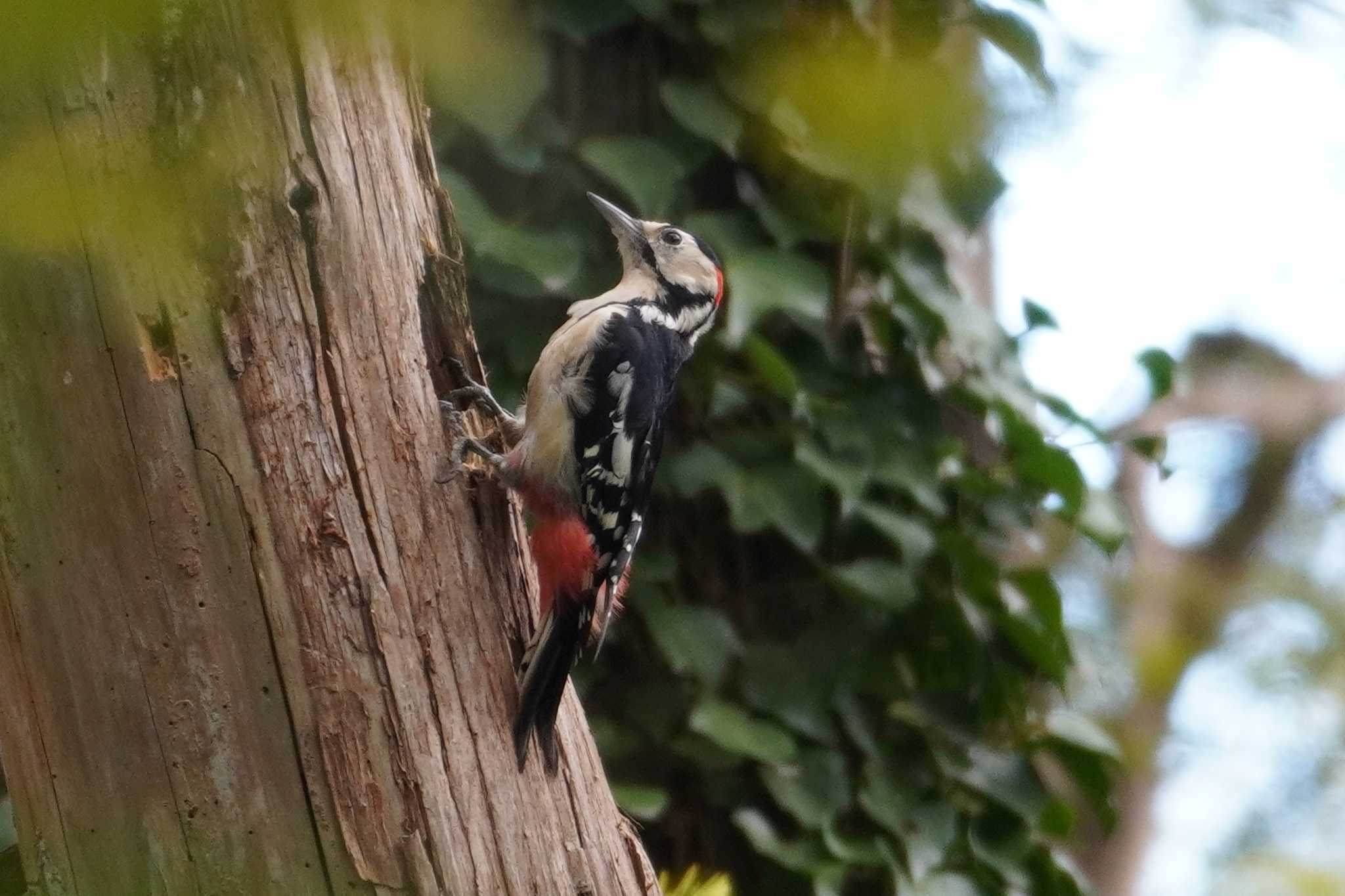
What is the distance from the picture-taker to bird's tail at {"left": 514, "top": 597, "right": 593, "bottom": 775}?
2197mm

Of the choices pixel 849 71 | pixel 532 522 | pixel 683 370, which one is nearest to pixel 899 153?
pixel 849 71


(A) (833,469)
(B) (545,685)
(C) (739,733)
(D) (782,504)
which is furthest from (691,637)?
(B) (545,685)

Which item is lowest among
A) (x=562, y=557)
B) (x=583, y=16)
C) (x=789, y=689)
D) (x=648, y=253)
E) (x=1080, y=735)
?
(x=1080, y=735)

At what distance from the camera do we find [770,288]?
3131mm

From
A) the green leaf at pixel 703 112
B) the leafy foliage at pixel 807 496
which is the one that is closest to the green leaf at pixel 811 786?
the leafy foliage at pixel 807 496

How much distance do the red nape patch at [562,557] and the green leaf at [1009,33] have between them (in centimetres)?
131

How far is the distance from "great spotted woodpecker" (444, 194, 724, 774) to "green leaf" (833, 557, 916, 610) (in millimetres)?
575

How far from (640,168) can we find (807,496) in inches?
33.6

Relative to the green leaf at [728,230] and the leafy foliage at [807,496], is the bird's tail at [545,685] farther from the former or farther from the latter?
the green leaf at [728,230]

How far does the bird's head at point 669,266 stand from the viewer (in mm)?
3283

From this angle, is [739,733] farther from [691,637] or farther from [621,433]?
[621,433]

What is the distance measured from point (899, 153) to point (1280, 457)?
5.80 meters

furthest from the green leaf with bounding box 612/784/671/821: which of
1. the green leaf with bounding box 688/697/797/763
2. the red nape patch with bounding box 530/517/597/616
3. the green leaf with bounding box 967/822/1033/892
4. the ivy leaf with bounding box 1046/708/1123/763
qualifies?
the ivy leaf with bounding box 1046/708/1123/763

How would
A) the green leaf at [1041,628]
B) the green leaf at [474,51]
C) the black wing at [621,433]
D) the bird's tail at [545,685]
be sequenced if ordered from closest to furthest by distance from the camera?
the green leaf at [474,51] < the bird's tail at [545,685] < the black wing at [621,433] < the green leaf at [1041,628]
